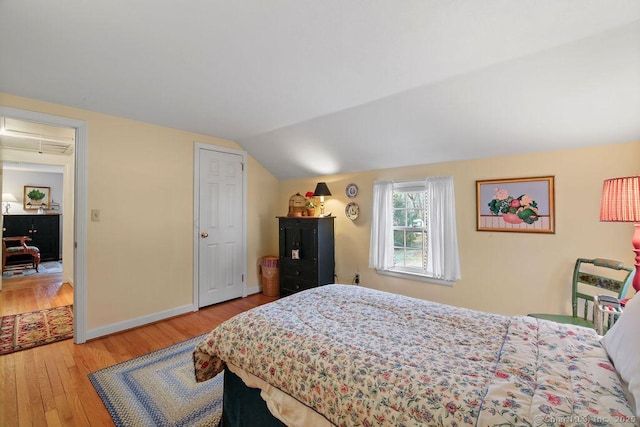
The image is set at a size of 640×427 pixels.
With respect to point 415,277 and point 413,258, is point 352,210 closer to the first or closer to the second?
point 413,258

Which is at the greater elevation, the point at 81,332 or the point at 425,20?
the point at 425,20

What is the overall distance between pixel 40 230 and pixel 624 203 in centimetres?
1001

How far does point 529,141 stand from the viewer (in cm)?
250

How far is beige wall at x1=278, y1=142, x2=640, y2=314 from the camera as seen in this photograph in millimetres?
2312

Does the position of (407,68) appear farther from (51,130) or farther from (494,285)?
(51,130)

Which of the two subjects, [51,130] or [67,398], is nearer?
[67,398]

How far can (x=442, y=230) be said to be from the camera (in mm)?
3068

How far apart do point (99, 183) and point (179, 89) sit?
1405mm

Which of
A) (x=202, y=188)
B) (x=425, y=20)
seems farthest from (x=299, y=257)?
(x=425, y=20)

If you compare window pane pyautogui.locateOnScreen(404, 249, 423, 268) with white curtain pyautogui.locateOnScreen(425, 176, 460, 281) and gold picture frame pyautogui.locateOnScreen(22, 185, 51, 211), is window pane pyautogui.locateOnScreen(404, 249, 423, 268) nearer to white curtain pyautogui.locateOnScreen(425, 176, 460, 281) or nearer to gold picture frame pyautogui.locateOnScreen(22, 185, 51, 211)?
white curtain pyautogui.locateOnScreen(425, 176, 460, 281)

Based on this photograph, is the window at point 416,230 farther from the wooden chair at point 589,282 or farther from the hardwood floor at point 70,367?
the hardwood floor at point 70,367

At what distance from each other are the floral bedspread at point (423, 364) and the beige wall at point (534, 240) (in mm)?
1434

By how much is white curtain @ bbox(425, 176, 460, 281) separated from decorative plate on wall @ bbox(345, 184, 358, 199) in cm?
97

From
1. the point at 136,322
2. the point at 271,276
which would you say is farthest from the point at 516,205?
the point at 136,322
